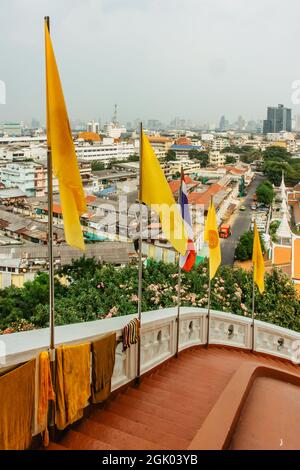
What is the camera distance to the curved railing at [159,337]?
2475mm

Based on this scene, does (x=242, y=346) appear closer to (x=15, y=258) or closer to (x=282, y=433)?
(x=282, y=433)

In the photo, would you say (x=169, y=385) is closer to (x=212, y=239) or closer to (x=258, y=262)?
(x=212, y=239)

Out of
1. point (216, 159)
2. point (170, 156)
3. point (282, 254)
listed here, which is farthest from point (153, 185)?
point (170, 156)

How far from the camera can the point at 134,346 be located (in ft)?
11.0

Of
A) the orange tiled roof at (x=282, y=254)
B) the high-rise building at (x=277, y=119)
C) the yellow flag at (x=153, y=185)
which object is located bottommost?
the orange tiled roof at (x=282, y=254)

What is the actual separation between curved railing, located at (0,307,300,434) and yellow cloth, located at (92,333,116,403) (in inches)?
2.8

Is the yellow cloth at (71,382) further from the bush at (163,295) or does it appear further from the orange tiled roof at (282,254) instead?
the orange tiled roof at (282,254)

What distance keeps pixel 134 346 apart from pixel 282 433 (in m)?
1.16

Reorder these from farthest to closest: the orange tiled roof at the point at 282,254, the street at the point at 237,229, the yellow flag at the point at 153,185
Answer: the street at the point at 237,229 → the orange tiled roof at the point at 282,254 → the yellow flag at the point at 153,185

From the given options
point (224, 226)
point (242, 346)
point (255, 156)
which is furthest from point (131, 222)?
point (255, 156)

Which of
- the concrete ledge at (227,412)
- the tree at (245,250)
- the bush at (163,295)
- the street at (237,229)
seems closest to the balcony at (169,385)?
the concrete ledge at (227,412)

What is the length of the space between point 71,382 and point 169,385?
4.02 ft

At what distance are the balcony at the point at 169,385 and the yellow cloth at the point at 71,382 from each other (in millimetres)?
94

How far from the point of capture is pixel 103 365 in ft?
9.18
